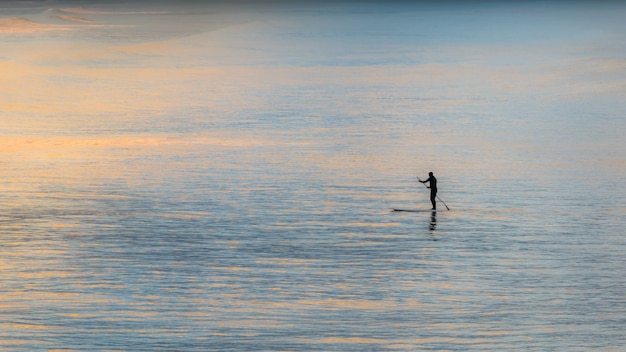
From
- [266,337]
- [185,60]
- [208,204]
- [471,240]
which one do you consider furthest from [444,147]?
[185,60]

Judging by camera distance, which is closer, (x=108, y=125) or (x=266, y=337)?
(x=266, y=337)

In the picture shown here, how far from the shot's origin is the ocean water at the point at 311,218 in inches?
1346

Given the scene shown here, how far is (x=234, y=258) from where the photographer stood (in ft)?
138

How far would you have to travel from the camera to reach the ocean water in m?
34.2

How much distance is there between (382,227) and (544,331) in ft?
47.4

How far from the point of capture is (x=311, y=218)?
49.6 m

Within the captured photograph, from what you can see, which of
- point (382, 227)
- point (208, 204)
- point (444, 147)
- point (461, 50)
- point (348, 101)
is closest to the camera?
point (382, 227)

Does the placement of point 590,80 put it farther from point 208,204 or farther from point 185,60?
point 208,204

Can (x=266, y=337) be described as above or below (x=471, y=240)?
below

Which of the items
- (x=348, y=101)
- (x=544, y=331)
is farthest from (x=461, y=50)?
(x=544, y=331)

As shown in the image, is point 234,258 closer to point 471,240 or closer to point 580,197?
point 471,240

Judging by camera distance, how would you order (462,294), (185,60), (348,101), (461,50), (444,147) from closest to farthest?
1. (462,294)
2. (444,147)
3. (348,101)
4. (185,60)
5. (461,50)

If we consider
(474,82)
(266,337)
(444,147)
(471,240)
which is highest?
(474,82)

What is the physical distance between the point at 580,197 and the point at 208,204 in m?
16.1
